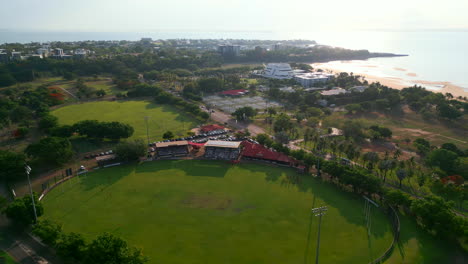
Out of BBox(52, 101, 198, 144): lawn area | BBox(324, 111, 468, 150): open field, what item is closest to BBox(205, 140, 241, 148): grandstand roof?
BBox(52, 101, 198, 144): lawn area

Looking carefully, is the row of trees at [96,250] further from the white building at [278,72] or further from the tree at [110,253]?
the white building at [278,72]

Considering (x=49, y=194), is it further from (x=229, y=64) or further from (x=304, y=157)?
(x=229, y=64)

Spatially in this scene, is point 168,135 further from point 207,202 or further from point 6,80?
point 6,80

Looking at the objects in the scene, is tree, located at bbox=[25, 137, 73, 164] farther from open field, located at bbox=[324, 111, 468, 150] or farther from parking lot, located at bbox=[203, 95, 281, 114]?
open field, located at bbox=[324, 111, 468, 150]

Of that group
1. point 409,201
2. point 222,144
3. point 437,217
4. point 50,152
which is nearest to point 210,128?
point 222,144

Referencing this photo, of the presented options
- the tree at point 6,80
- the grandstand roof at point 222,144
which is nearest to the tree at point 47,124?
the grandstand roof at point 222,144
